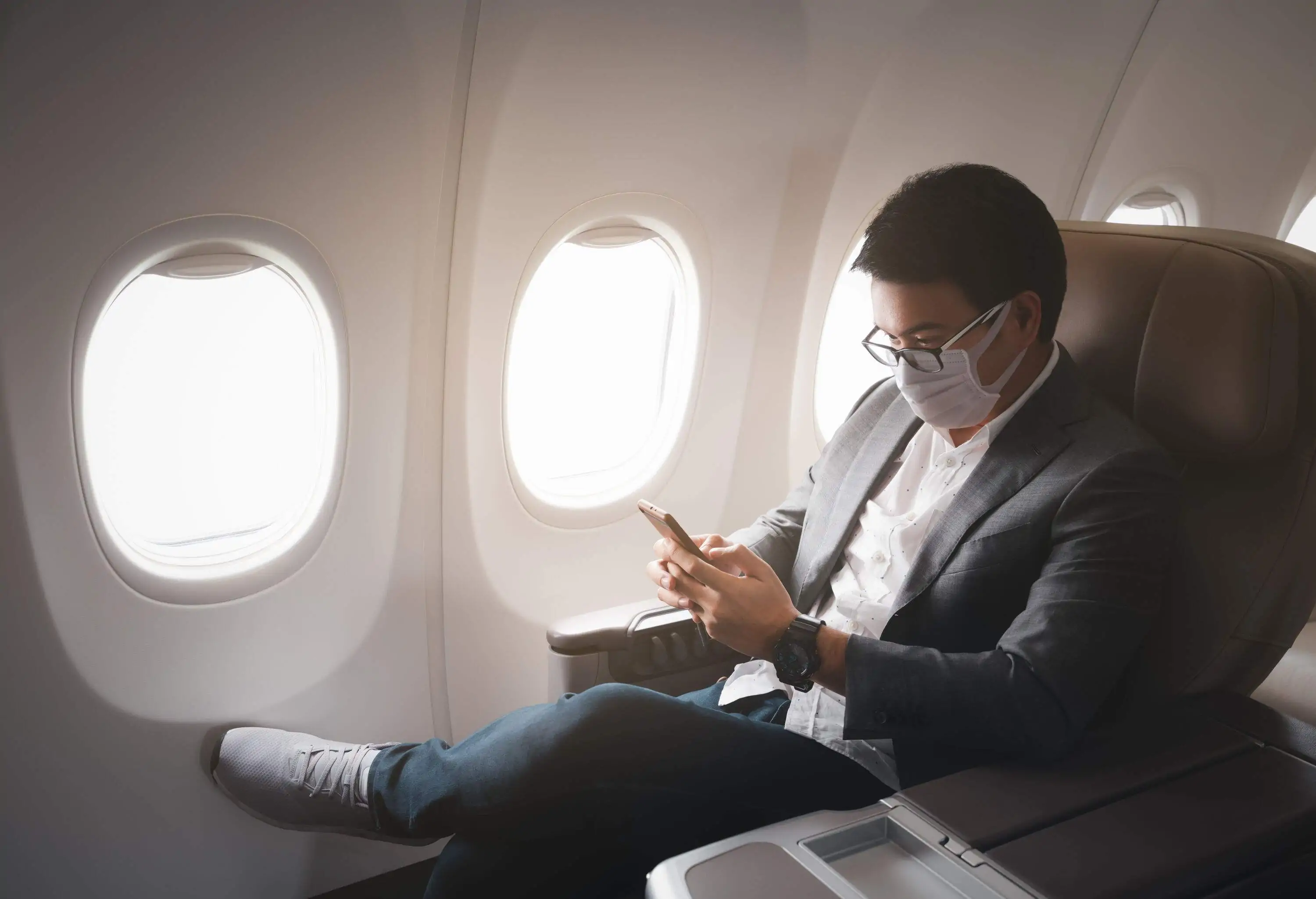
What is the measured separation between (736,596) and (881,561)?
A: 0.38 meters

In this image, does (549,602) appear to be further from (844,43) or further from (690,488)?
(844,43)

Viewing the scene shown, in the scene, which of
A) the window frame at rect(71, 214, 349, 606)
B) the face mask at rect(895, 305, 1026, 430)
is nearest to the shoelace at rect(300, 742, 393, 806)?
the window frame at rect(71, 214, 349, 606)

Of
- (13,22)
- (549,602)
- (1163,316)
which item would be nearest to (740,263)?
(549,602)

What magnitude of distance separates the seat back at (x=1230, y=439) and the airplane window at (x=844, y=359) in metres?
1.53

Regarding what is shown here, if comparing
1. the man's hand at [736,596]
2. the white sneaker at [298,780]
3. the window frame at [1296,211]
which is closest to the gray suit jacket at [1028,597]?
the man's hand at [736,596]

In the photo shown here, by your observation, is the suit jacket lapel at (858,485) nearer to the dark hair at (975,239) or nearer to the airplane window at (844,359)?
the dark hair at (975,239)

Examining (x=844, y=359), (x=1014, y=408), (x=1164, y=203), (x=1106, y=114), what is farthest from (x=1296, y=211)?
(x=1014, y=408)

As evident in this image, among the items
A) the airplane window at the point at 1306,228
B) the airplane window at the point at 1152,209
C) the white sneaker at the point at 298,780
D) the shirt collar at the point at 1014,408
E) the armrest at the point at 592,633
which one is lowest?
the white sneaker at the point at 298,780

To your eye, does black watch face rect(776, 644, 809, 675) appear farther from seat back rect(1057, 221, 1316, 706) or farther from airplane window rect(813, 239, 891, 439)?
airplane window rect(813, 239, 891, 439)

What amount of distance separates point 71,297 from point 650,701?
51.6 inches

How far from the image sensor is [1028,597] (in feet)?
5.08

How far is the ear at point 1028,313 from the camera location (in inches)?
63.9

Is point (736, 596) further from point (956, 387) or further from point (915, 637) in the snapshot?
point (956, 387)

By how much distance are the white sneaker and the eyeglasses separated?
1.21 m
